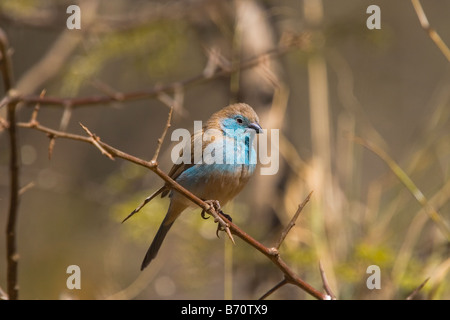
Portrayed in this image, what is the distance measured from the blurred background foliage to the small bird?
230 millimetres

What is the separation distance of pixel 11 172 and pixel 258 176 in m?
3.08

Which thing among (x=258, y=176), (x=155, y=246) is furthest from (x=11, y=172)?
(x=258, y=176)

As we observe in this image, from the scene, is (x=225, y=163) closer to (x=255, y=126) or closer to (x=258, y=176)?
(x=255, y=126)

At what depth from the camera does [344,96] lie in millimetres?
4430

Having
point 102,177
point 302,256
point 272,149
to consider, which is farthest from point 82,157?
point 302,256

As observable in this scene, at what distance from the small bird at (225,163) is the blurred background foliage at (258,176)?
0.23 meters

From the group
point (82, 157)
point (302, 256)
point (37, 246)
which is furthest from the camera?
point (82, 157)

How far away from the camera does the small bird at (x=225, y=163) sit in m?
2.84

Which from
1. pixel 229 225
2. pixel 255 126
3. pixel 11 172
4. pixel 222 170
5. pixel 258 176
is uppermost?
pixel 258 176

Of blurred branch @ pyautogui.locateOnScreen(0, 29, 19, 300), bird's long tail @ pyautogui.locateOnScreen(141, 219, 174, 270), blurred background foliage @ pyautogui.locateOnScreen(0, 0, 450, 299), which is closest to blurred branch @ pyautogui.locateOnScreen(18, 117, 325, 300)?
blurred branch @ pyautogui.locateOnScreen(0, 29, 19, 300)

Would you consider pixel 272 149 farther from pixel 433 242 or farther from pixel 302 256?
pixel 433 242

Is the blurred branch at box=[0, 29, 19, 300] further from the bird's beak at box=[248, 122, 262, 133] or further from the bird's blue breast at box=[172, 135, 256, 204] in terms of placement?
the bird's beak at box=[248, 122, 262, 133]

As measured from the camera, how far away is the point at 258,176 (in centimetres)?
477

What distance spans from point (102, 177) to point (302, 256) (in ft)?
Result: 11.3
